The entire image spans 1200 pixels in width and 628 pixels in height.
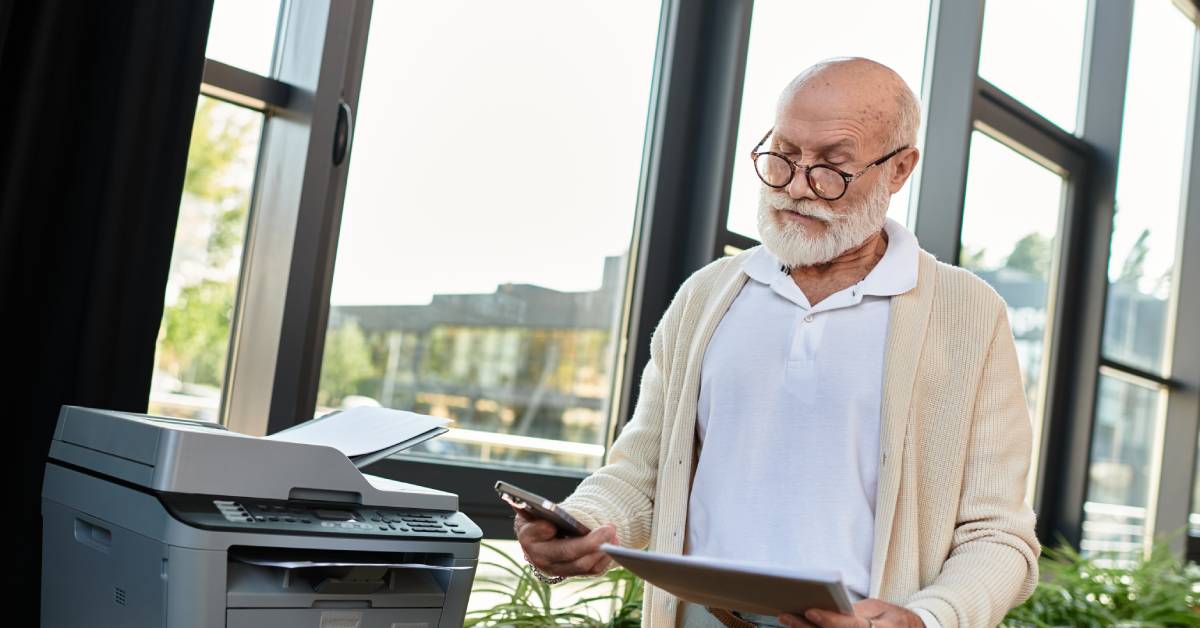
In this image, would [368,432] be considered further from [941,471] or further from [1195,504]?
[1195,504]

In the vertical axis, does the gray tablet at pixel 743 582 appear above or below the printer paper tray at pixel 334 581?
above

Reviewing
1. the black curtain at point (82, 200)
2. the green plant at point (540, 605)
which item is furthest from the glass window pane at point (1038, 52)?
the black curtain at point (82, 200)

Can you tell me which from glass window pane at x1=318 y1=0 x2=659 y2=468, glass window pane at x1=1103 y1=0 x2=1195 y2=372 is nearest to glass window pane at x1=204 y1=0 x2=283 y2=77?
glass window pane at x1=318 y1=0 x2=659 y2=468

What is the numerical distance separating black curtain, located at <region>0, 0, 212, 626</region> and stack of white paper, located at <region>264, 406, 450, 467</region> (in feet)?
1.21

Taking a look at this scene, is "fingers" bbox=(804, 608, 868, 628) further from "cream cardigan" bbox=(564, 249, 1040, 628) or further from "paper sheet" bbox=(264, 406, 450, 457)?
"paper sheet" bbox=(264, 406, 450, 457)

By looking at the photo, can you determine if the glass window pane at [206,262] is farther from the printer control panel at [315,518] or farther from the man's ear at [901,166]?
the man's ear at [901,166]

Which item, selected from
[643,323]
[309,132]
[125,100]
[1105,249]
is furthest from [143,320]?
[1105,249]

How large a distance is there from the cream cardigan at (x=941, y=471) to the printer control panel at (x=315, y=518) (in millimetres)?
188

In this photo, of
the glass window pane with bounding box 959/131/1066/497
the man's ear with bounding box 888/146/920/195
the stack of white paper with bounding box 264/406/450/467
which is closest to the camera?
the stack of white paper with bounding box 264/406/450/467

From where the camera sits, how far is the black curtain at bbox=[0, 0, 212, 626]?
1605 millimetres

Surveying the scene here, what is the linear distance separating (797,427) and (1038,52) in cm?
339

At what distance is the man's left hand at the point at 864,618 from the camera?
1.12 m

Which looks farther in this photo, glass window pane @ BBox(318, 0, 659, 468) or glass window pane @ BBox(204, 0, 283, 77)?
glass window pane @ BBox(318, 0, 659, 468)

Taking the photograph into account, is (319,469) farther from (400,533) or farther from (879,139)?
(879,139)
